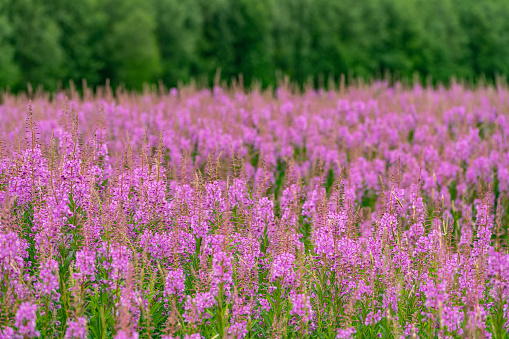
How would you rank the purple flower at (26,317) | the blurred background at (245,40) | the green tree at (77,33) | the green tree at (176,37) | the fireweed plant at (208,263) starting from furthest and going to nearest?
1. the green tree at (176,37)
2. the green tree at (77,33)
3. the blurred background at (245,40)
4. the fireweed plant at (208,263)
5. the purple flower at (26,317)

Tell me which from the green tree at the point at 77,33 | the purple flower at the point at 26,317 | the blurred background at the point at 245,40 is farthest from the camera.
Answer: the green tree at the point at 77,33

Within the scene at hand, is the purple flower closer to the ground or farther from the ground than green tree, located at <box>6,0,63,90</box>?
closer to the ground

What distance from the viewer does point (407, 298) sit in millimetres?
5230

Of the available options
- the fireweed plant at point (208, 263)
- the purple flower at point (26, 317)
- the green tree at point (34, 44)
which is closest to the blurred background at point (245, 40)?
the green tree at point (34, 44)

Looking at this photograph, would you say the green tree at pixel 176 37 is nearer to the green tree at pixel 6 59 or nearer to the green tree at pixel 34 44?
the green tree at pixel 34 44

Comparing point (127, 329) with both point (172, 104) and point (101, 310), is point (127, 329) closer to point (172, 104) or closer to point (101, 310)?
point (101, 310)

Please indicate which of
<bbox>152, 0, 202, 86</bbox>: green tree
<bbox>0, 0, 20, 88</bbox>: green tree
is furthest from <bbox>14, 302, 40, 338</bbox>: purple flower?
<bbox>152, 0, 202, 86</bbox>: green tree

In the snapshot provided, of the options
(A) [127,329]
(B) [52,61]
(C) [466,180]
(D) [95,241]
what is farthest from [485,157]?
(B) [52,61]

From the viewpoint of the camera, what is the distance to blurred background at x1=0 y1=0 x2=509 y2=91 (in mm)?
22906

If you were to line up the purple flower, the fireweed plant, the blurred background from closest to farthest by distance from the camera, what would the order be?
the purple flower < the fireweed plant < the blurred background

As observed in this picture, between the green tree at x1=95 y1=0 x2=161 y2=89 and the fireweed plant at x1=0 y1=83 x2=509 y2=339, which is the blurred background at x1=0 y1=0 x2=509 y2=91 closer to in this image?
the green tree at x1=95 y1=0 x2=161 y2=89

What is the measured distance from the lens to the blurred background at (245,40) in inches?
902

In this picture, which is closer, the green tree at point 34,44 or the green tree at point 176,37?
the green tree at point 34,44

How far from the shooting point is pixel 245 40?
29.5 metres
